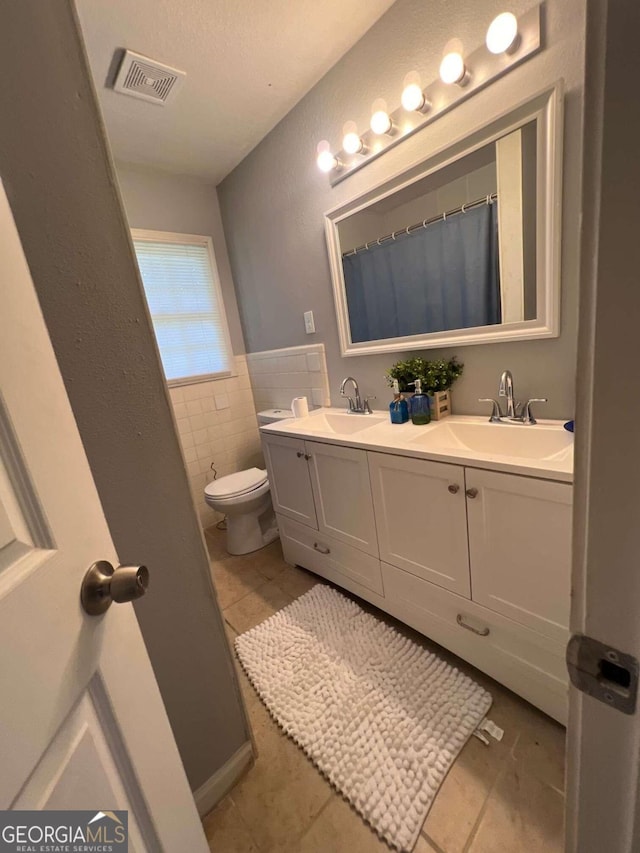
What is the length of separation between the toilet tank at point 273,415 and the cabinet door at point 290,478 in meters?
0.52

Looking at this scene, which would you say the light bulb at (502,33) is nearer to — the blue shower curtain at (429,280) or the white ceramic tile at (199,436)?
the blue shower curtain at (429,280)

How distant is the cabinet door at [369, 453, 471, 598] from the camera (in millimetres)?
1179

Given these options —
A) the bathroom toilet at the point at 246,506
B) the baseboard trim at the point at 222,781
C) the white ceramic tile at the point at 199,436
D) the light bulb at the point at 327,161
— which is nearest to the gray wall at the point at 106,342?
the baseboard trim at the point at 222,781

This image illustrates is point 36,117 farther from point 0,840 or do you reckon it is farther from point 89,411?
point 0,840

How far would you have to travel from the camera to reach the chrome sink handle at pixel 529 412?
Result: 1.32 m

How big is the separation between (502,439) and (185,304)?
7.30 ft

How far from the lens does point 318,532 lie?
1.78 metres

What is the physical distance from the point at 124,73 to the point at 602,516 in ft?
7.53

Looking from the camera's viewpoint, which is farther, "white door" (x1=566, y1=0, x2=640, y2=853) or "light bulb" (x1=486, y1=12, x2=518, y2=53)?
"light bulb" (x1=486, y1=12, x2=518, y2=53)

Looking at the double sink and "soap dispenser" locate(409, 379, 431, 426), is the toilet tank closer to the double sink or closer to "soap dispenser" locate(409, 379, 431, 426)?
the double sink

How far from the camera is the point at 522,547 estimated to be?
40.8 inches

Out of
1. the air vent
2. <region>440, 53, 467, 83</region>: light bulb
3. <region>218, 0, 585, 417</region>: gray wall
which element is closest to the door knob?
<region>218, 0, 585, 417</region>: gray wall

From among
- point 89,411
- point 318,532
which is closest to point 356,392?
point 318,532

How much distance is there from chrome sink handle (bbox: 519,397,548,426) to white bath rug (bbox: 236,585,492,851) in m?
0.98
